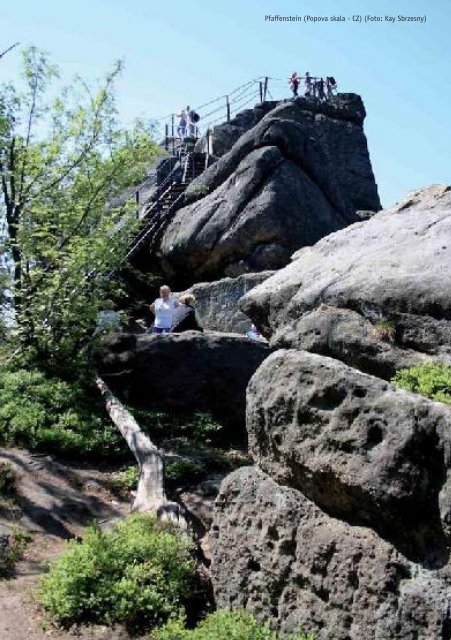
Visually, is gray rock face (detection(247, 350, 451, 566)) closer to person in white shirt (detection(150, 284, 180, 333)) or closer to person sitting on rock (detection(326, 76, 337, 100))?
person in white shirt (detection(150, 284, 180, 333))

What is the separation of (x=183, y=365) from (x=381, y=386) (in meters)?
8.85

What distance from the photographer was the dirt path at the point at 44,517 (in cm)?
584

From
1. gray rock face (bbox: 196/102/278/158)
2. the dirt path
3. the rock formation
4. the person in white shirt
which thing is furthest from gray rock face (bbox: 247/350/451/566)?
gray rock face (bbox: 196/102/278/158)

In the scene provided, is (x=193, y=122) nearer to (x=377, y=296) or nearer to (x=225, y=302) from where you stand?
(x=225, y=302)

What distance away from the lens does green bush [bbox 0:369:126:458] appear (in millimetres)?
11156

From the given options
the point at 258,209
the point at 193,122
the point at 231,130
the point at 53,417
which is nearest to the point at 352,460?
the point at 53,417

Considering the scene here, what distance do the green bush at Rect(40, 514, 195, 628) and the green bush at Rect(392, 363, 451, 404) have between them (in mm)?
2852

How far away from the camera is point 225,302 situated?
1936 centimetres

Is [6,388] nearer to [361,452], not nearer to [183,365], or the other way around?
[183,365]

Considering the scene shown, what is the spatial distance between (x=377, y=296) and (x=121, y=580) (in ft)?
11.6

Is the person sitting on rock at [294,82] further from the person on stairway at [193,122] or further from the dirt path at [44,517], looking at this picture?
the dirt path at [44,517]

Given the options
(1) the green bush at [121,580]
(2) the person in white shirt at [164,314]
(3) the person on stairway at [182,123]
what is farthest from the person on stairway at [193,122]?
(1) the green bush at [121,580]

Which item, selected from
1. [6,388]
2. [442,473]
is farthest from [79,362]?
[442,473]

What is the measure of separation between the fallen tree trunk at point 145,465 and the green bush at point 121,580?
1021 mm
